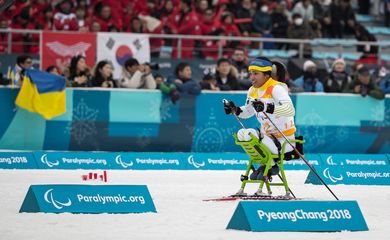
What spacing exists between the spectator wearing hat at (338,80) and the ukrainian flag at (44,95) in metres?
5.59

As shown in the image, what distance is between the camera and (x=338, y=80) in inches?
953

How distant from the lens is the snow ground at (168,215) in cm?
1036

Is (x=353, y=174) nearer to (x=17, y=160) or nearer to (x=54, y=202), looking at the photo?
(x=17, y=160)

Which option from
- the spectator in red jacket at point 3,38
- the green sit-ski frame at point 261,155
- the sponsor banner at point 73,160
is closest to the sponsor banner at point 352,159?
the sponsor banner at point 73,160

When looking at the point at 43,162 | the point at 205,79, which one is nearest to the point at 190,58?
the point at 205,79

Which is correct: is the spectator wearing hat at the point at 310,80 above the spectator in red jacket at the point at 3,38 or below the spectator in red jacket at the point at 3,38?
below

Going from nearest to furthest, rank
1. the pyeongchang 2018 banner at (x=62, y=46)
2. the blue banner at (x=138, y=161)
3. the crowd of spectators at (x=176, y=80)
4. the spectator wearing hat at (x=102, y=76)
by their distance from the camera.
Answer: the blue banner at (x=138, y=161) → the crowd of spectators at (x=176, y=80) → the spectator wearing hat at (x=102, y=76) → the pyeongchang 2018 banner at (x=62, y=46)

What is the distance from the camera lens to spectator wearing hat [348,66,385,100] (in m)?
22.8

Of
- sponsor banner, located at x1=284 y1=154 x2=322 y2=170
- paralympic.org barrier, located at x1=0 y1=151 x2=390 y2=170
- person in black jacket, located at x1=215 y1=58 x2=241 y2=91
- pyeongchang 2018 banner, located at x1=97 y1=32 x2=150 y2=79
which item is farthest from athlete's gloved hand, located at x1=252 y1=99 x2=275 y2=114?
pyeongchang 2018 banner, located at x1=97 y1=32 x2=150 y2=79

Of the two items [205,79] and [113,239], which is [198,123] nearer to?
[205,79]

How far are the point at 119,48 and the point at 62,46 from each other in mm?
1207

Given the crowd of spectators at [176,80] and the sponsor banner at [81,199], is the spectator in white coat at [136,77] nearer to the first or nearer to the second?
the crowd of spectators at [176,80]

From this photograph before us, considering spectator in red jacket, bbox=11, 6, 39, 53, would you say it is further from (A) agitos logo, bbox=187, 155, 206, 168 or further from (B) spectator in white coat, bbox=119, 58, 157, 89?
(A) agitos logo, bbox=187, 155, 206, 168

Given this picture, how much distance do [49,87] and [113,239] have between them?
12068 mm
